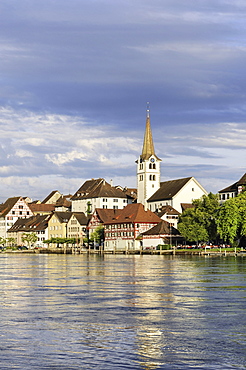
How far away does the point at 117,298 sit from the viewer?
32.1 meters

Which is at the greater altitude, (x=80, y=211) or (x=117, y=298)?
(x=80, y=211)

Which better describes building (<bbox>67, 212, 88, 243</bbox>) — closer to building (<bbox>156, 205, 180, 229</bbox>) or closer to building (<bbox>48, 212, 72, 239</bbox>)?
building (<bbox>48, 212, 72, 239</bbox>)

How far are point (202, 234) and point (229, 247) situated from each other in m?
5.43

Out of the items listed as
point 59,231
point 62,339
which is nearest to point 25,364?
point 62,339

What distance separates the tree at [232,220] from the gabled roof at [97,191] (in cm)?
7196

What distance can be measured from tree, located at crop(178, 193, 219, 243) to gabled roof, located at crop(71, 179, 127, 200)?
59.4 metres

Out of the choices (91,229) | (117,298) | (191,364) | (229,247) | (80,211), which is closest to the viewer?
Answer: (191,364)

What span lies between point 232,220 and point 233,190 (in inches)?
1822

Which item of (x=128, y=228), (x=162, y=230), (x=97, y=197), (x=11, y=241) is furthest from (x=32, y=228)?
(x=162, y=230)

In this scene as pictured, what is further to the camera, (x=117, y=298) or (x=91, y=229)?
(x=91, y=229)

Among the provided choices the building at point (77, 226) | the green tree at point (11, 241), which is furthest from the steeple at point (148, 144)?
the green tree at point (11, 241)

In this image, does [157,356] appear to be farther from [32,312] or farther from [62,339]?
[32,312]

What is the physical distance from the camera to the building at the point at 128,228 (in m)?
142

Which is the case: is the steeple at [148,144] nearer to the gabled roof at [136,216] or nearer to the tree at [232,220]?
the gabled roof at [136,216]
